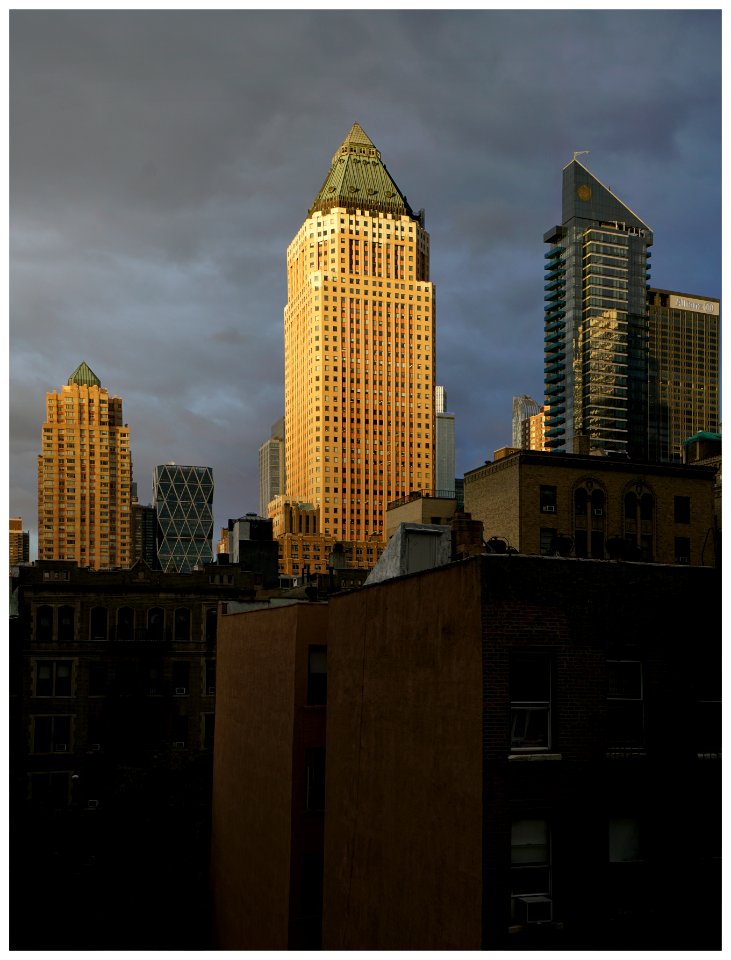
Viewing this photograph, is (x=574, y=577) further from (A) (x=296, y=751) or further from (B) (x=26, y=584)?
(B) (x=26, y=584)

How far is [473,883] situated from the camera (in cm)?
1470

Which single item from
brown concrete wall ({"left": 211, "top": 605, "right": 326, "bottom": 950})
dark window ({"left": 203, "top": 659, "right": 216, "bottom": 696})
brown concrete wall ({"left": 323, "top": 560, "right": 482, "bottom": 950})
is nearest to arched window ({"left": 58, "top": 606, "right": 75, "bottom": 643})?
dark window ({"left": 203, "top": 659, "right": 216, "bottom": 696})

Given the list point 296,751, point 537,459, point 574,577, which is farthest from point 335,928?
point 537,459

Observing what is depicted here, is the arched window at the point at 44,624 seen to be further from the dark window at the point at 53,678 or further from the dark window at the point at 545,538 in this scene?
the dark window at the point at 545,538

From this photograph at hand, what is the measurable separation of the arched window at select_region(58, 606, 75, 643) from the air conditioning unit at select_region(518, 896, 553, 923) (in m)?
41.5

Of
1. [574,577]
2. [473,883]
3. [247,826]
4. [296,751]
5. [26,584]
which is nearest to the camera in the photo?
[473,883]

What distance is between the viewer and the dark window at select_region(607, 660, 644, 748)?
1616 cm

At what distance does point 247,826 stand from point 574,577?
789 inches

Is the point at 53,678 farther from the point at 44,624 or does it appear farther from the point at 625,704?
the point at 625,704

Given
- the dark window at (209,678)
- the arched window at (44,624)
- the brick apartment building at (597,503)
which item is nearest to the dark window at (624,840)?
the dark window at (209,678)

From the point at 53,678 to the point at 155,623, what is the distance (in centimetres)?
623

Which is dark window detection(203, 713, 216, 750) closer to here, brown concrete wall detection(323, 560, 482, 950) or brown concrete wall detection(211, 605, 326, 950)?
brown concrete wall detection(211, 605, 326, 950)

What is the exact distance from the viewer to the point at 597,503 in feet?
213

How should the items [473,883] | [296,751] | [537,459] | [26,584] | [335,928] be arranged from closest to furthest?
[473,883], [335,928], [296,751], [26,584], [537,459]
